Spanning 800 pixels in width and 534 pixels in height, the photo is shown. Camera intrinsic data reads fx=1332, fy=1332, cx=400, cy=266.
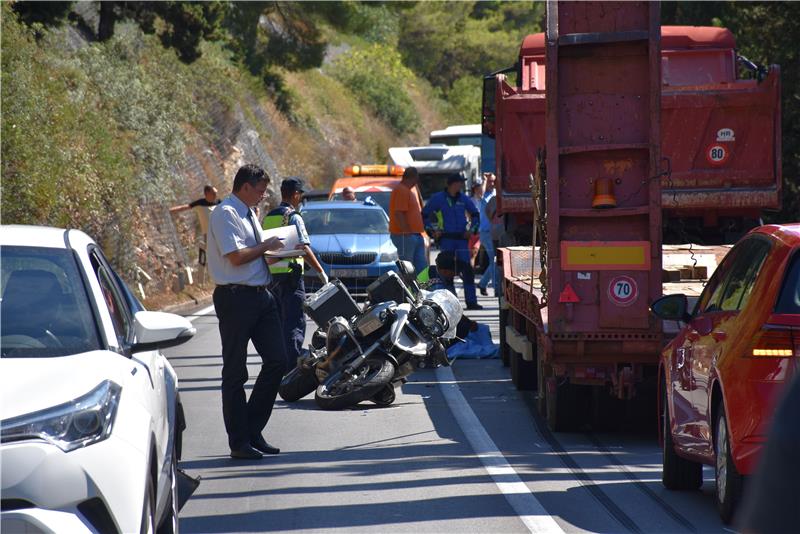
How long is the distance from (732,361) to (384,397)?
5.22m

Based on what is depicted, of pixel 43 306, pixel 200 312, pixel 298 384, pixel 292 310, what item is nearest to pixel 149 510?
pixel 43 306

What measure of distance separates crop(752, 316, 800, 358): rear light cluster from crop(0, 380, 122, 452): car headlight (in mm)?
3363

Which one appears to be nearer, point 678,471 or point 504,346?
point 678,471

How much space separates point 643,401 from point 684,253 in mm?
2739

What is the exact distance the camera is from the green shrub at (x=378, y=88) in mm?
70438

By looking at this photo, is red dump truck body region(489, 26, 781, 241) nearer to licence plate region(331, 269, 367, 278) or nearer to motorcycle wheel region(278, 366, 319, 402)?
motorcycle wheel region(278, 366, 319, 402)

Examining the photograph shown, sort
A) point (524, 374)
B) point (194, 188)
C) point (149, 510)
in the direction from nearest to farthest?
point (149, 510) < point (524, 374) < point (194, 188)

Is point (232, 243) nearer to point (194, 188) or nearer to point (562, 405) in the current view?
point (562, 405)

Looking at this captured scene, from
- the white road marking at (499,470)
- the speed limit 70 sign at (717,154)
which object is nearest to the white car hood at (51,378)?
the white road marking at (499,470)

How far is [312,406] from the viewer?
471 inches

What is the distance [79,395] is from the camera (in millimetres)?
4867

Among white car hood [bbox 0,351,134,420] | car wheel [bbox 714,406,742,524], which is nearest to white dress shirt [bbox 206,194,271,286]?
car wheel [bbox 714,406,742,524]

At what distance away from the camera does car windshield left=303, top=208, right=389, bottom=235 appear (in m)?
22.4

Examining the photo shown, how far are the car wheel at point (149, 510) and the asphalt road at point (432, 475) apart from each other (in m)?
1.75
